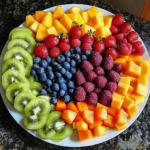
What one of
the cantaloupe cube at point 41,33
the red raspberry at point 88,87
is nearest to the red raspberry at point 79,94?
the red raspberry at point 88,87

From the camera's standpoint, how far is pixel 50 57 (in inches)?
60.7

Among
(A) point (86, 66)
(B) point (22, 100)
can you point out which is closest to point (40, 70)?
(B) point (22, 100)

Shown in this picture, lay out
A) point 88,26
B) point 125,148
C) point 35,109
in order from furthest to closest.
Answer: point 88,26 < point 125,148 < point 35,109

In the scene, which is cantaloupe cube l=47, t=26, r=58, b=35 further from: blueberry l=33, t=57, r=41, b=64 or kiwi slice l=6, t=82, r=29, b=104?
kiwi slice l=6, t=82, r=29, b=104

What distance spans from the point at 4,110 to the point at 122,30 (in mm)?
1305

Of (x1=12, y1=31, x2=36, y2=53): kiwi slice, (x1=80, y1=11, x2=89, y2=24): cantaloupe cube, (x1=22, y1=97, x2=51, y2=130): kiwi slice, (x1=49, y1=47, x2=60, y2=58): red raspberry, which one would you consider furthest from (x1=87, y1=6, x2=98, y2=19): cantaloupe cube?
(x1=22, y1=97, x2=51, y2=130): kiwi slice

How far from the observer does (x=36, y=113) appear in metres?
1.34

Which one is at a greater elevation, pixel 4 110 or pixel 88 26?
pixel 88 26

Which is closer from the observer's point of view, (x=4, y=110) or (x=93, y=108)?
(x=93, y=108)

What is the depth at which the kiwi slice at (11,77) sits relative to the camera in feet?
4.54

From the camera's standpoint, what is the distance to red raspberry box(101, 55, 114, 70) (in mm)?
1488

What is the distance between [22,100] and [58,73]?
0.35 m

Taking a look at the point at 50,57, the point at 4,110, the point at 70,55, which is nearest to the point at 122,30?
the point at 70,55

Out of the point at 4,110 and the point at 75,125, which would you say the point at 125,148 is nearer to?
the point at 75,125
